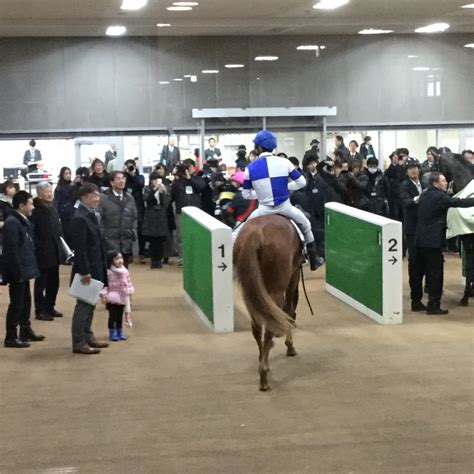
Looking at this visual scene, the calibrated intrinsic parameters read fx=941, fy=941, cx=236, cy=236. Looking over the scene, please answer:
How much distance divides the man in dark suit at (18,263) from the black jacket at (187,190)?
517cm

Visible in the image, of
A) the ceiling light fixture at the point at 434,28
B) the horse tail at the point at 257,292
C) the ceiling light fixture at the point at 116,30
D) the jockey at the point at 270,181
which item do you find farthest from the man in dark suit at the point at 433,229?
the ceiling light fixture at the point at 116,30

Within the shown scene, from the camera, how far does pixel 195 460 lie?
5746 millimetres

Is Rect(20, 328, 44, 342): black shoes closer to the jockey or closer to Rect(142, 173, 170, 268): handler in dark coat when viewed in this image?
the jockey

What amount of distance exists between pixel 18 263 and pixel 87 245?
759 mm

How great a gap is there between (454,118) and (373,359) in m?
10.9

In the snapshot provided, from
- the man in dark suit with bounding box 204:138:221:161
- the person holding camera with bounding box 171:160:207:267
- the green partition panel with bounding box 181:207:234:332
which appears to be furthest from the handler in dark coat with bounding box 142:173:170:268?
the green partition panel with bounding box 181:207:234:332

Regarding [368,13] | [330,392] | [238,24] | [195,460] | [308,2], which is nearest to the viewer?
[195,460]

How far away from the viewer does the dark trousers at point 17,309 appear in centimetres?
896

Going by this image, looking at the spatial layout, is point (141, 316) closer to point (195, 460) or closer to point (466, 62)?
point (195, 460)

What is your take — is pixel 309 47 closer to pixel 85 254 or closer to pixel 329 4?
pixel 329 4

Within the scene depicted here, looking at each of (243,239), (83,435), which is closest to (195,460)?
(83,435)

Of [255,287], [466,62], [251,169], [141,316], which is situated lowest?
[141,316]

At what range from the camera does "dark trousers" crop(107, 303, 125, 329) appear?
9.27 m

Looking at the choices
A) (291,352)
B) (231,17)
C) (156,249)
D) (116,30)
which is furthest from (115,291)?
(116,30)
